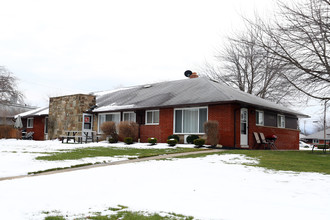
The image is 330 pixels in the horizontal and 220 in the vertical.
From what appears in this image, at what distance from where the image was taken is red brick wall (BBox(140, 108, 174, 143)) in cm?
2019

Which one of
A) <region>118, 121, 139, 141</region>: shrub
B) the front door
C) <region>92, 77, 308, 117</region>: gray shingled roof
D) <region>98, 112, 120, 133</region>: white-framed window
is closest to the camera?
<region>92, 77, 308, 117</region>: gray shingled roof

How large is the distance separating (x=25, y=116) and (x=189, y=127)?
62.8 ft

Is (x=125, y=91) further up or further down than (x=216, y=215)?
further up

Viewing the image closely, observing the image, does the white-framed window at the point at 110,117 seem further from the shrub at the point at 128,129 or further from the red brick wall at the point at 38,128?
the red brick wall at the point at 38,128

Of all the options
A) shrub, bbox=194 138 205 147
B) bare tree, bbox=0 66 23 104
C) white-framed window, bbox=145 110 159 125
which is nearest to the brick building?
white-framed window, bbox=145 110 159 125

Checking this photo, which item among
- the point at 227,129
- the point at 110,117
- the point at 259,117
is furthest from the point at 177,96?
the point at 110,117

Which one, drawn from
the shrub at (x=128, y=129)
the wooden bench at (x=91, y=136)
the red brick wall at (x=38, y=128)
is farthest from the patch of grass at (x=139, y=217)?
the red brick wall at (x=38, y=128)

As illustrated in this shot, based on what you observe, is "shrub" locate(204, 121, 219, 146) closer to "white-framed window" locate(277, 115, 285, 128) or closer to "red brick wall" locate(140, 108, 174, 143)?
"red brick wall" locate(140, 108, 174, 143)

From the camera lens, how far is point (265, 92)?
35406 mm

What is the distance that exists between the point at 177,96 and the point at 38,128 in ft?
54.7

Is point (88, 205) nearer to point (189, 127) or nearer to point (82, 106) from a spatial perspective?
point (189, 127)

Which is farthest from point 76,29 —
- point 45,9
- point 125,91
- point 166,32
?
point 125,91

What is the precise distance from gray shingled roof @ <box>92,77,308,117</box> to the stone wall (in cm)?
122

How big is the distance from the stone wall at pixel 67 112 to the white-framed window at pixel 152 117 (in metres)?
5.98
